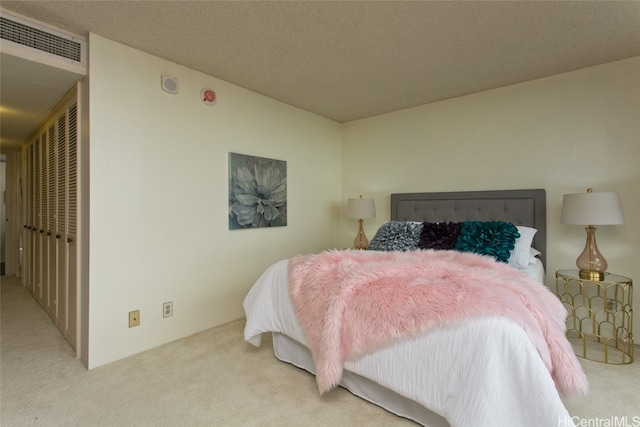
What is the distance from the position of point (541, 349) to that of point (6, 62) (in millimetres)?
3345

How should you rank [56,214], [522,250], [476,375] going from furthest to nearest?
[56,214]
[522,250]
[476,375]

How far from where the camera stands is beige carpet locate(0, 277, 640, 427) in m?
1.59

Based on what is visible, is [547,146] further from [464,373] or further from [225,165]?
[225,165]

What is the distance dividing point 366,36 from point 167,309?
2608 mm

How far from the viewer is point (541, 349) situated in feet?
4.06

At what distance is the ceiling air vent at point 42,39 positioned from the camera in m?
1.85

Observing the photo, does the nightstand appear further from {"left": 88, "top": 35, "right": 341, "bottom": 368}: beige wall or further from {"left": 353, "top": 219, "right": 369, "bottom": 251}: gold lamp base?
{"left": 88, "top": 35, "right": 341, "bottom": 368}: beige wall

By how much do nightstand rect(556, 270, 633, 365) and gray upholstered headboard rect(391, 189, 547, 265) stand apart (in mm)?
360

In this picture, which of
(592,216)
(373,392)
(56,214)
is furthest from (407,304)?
(56,214)

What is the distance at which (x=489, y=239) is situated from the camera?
98.0 inches

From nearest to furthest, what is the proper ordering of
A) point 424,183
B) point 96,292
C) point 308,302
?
point 308,302, point 96,292, point 424,183

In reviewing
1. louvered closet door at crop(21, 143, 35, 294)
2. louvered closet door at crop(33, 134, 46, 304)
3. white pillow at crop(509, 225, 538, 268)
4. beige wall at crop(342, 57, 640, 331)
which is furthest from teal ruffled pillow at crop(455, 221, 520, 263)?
louvered closet door at crop(21, 143, 35, 294)

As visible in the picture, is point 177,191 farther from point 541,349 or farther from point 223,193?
point 541,349

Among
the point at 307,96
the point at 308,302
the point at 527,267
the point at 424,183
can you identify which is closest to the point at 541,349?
the point at 308,302
